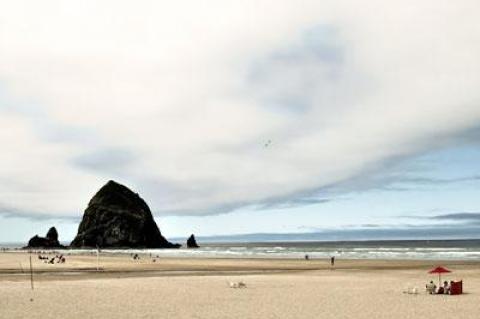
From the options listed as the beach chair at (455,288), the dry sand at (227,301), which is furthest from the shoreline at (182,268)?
the beach chair at (455,288)

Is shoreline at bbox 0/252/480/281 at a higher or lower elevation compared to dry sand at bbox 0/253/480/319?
lower

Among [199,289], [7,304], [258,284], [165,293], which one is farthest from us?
[258,284]

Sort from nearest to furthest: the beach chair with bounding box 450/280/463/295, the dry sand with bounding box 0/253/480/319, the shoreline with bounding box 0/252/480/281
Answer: the dry sand with bounding box 0/253/480/319, the beach chair with bounding box 450/280/463/295, the shoreline with bounding box 0/252/480/281

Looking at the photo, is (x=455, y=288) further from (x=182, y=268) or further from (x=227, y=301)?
(x=182, y=268)

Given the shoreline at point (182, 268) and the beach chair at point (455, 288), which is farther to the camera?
the shoreline at point (182, 268)

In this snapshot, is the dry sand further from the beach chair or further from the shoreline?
the shoreline

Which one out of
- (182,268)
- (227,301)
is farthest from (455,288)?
(182,268)

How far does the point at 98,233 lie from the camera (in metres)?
198

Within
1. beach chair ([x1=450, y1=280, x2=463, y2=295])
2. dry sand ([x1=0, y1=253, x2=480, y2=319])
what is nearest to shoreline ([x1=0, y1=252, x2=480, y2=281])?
dry sand ([x1=0, y1=253, x2=480, y2=319])

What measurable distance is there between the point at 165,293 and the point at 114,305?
5919 mm

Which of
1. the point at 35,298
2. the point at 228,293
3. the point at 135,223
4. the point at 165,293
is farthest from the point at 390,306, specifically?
the point at 135,223

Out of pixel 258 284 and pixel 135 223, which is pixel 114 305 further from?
pixel 135 223

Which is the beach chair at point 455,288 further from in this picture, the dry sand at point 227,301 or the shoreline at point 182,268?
the shoreline at point 182,268

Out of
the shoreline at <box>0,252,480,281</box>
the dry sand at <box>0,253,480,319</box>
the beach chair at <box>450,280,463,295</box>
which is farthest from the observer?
the shoreline at <box>0,252,480,281</box>
